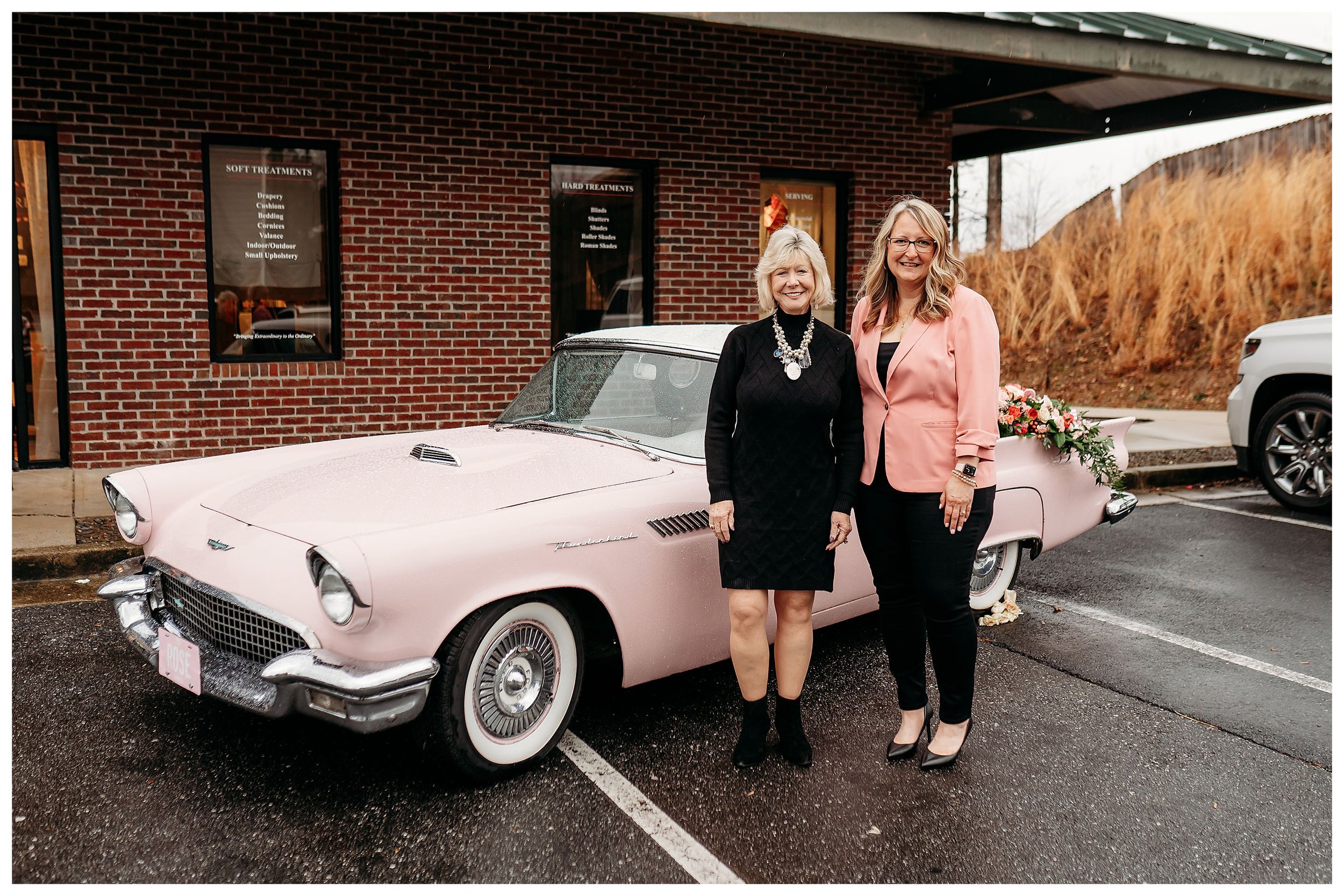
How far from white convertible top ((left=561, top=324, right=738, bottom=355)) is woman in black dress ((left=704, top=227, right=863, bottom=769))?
0.81 m

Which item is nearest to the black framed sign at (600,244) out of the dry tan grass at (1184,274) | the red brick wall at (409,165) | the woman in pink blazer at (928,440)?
the red brick wall at (409,165)

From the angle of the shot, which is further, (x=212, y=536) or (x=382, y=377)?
(x=382, y=377)

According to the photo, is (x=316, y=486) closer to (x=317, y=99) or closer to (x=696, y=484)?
(x=696, y=484)

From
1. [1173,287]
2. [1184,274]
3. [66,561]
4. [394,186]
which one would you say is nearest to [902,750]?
[66,561]

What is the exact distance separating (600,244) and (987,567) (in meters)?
5.00

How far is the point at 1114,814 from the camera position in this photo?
3105mm

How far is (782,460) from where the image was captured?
3289 mm

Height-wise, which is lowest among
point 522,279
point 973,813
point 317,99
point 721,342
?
point 973,813

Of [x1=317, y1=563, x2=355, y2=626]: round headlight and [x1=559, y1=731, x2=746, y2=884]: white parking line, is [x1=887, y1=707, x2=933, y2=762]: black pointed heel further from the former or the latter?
[x1=317, y1=563, x2=355, y2=626]: round headlight

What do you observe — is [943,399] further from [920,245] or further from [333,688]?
[333,688]

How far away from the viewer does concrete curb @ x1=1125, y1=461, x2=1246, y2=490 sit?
28.2 feet

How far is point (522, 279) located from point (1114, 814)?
6459mm

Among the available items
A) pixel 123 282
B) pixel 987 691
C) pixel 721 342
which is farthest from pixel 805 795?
pixel 123 282

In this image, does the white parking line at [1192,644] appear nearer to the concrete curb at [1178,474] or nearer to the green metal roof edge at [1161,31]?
the concrete curb at [1178,474]
